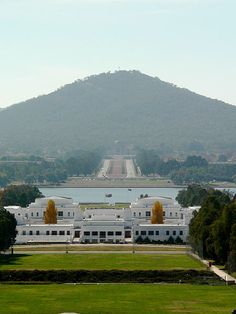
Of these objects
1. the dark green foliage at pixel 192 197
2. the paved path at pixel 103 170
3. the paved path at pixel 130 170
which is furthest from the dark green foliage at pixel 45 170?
the dark green foliage at pixel 192 197

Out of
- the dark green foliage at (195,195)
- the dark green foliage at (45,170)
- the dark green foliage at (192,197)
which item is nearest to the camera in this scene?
the dark green foliage at (195,195)

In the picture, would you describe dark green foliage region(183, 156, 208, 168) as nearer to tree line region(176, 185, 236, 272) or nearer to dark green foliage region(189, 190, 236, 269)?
tree line region(176, 185, 236, 272)

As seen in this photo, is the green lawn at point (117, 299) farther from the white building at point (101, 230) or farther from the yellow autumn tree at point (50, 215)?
the yellow autumn tree at point (50, 215)

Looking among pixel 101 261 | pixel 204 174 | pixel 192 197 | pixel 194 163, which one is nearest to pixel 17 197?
pixel 192 197

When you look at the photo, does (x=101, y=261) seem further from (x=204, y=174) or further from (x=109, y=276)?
(x=204, y=174)

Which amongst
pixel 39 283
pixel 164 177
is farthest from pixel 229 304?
pixel 164 177

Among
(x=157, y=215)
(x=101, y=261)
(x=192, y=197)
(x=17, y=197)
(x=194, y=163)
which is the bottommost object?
(x=101, y=261)

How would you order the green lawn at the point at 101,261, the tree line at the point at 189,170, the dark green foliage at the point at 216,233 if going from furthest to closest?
1. the tree line at the point at 189,170
2. the green lawn at the point at 101,261
3. the dark green foliage at the point at 216,233
